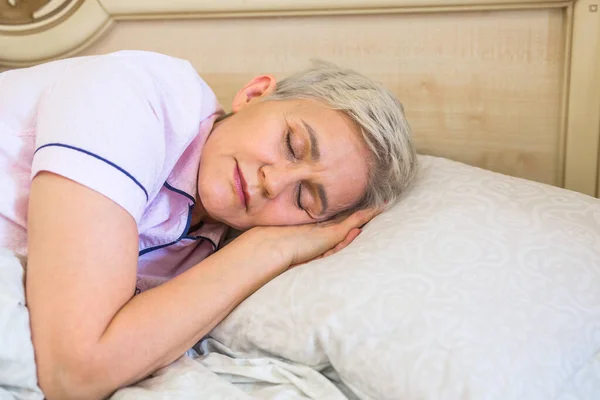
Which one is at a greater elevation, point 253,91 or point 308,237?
point 253,91

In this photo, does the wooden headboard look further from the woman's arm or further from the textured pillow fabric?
the woman's arm

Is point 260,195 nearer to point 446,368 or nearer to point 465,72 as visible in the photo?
point 446,368

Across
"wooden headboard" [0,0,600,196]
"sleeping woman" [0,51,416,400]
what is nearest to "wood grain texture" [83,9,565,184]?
"wooden headboard" [0,0,600,196]

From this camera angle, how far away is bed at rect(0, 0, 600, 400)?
2.68 ft

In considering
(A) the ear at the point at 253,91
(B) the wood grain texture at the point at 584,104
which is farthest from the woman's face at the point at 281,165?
(B) the wood grain texture at the point at 584,104

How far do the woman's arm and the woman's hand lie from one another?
157 mm

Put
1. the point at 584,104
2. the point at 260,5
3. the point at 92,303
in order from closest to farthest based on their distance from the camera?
1. the point at 92,303
2. the point at 584,104
3. the point at 260,5

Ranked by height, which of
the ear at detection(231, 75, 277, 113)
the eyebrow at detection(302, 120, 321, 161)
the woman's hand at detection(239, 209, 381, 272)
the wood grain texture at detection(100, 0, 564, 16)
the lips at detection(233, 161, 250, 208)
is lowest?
the woman's hand at detection(239, 209, 381, 272)

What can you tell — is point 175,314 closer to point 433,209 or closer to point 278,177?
point 278,177

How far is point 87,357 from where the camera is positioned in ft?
2.60

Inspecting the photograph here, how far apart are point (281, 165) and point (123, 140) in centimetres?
26

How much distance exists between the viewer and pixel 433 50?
4.47ft

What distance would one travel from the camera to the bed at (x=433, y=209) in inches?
32.1

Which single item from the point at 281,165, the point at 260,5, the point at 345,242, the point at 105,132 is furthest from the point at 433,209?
the point at 260,5
